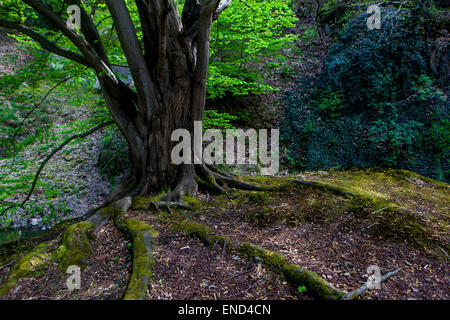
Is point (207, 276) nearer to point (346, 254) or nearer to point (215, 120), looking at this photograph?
point (346, 254)

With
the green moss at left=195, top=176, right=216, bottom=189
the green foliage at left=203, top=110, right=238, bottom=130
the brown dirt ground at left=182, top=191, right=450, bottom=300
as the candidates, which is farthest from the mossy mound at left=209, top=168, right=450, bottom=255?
the green foliage at left=203, top=110, right=238, bottom=130

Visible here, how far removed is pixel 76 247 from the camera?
8.74 ft

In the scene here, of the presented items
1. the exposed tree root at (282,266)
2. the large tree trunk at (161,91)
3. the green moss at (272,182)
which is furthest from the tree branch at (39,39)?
the green moss at (272,182)

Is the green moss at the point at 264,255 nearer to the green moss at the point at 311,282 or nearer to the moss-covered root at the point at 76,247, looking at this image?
the green moss at the point at 311,282

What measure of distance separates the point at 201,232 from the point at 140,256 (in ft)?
2.46

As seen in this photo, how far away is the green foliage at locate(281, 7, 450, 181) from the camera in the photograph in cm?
594

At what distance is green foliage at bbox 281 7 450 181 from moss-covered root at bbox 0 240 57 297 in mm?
6172

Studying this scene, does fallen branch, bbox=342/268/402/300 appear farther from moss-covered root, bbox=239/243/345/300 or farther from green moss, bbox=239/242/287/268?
green moss, bbox=239/242/287/268

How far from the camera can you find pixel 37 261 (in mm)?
2510
